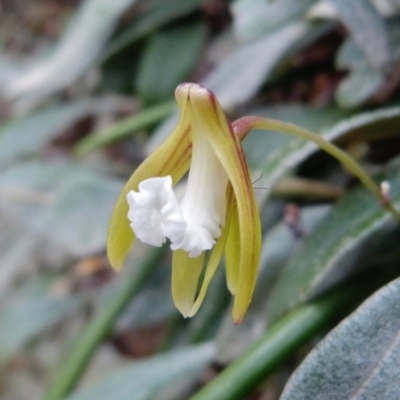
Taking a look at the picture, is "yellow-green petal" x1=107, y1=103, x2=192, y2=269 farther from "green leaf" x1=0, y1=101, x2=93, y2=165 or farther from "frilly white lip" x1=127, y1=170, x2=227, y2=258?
"green leaf" x1=0, y1=101, x2=93, y2=165

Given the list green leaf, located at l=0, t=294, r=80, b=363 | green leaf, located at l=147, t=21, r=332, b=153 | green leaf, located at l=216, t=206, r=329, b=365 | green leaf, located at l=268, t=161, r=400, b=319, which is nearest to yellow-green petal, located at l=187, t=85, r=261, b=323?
green leaf, located at l=268, t=161, r=400, b=319

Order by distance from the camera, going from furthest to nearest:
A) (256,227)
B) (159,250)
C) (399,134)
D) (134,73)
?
(134,73) < (159,250) < (399,134) < (256,227)

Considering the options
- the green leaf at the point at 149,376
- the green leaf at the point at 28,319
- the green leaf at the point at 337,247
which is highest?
the green leaf at the point at 337,247

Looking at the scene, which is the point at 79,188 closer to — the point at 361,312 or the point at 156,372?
the point at 156,372

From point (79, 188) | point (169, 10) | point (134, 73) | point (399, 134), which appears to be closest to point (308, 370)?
point (399, 134)

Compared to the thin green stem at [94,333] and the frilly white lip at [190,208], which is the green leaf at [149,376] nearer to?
the thin green stem at [94,333]

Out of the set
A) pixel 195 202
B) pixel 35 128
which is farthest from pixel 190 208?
pixel 35 128

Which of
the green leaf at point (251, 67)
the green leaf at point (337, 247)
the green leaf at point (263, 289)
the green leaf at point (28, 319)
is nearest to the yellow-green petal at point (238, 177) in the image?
the green leaf at point (337, 247)
